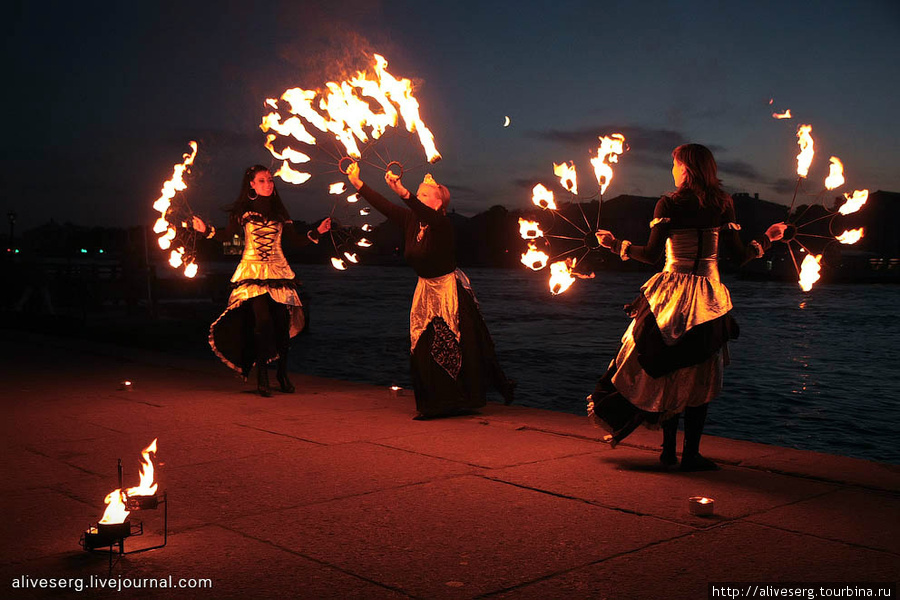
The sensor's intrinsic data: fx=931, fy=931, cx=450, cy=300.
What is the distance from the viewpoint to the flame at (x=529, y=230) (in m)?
6.72

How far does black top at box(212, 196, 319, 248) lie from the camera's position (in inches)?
375

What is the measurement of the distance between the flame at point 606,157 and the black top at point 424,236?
74.4 inches

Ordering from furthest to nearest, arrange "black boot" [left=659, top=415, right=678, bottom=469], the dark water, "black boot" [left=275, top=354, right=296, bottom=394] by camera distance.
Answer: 1. the dark water
2. "black boot" [left=275, top=354, right=296, bottom=394]
3. "black boot" [left=659, top=415, right=678, bottom=469]

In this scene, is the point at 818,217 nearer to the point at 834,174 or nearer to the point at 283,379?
the point at 834,174

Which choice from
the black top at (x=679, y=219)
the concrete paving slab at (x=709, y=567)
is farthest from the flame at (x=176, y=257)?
→ the concrete paving slab at (x=709, y=567)

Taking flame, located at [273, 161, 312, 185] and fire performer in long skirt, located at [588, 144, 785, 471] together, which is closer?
fire performer in long skirt, located at [588, 144, 785, 471]

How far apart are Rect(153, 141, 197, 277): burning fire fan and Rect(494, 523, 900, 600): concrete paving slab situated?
6157 millimetres

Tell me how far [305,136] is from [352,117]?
2.26 ft

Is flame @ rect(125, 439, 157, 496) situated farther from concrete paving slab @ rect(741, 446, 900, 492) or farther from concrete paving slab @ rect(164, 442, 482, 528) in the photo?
concrete paving slab @ rect(741, 446, 900, 492)

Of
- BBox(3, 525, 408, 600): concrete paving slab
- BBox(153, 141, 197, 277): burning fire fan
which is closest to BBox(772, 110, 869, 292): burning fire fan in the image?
BBox(3, 525, 408, 600): concrete paving slab

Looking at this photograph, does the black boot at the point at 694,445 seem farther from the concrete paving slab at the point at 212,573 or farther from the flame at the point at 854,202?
the concrete paving slab at the point at 212,573

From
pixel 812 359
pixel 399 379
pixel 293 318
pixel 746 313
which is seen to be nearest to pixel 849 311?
pixel 746 313

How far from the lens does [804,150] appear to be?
20.6 feet

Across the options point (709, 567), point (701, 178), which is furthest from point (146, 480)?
point (701, 178)
